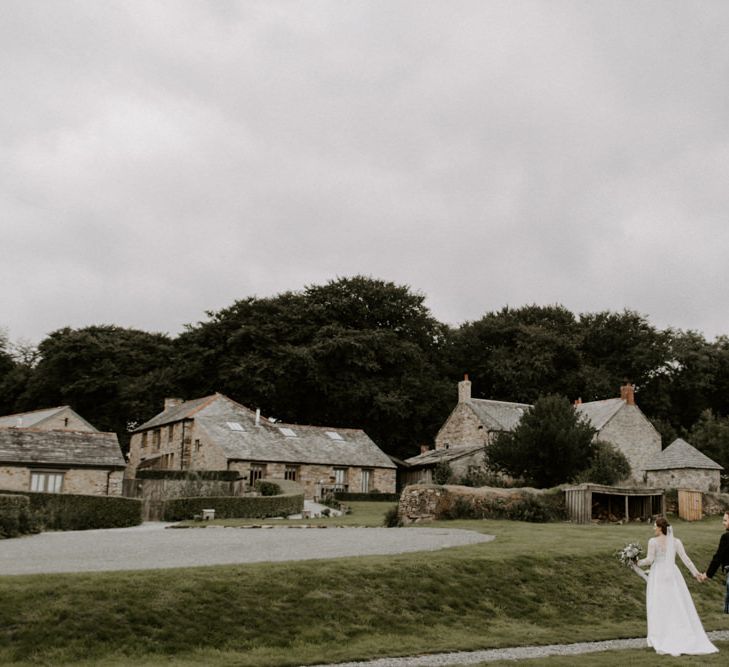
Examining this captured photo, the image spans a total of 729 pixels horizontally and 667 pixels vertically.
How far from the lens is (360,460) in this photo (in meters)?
56.3

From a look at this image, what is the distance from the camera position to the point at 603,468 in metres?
45.5

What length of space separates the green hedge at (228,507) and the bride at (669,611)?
84.4 feet

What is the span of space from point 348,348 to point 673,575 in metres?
53.9

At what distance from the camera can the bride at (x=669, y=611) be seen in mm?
13320

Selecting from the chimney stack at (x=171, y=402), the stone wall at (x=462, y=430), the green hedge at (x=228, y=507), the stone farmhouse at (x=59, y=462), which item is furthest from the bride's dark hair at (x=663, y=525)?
the chimney stack at (x=171, y=402)

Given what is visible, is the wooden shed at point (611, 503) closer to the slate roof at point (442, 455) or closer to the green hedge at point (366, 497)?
the green hedge at point (366, 497)

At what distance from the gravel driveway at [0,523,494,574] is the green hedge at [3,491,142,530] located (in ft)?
10.7

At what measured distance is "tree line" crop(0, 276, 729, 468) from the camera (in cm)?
6762

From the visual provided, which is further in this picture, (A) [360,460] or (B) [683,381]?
(B) [683,381]

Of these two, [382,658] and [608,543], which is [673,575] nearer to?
[382,658]

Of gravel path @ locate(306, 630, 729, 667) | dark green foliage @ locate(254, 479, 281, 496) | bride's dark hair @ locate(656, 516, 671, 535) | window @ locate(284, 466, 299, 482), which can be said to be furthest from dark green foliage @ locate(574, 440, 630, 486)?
bride's dark hair @ locate(656, 516, 671, 535)

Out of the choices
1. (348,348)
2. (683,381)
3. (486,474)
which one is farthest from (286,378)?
(683,381)

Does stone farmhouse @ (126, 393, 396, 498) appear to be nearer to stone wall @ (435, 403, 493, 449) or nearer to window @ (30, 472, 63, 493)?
stone wall @ (435, 403, 493, 449)

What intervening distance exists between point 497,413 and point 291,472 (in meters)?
19.2
